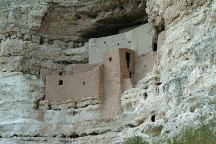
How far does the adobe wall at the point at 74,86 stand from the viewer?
19734 millimetres

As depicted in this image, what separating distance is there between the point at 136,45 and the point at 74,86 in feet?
8.13

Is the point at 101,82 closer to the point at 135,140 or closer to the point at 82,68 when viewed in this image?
the point at 82,68

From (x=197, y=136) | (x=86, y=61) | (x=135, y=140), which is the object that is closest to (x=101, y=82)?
(x=86, y=61)

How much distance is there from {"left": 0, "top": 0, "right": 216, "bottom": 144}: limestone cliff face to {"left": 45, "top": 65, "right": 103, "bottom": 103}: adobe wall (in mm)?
290

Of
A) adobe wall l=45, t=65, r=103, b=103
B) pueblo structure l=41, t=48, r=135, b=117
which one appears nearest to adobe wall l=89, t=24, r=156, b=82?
pueblo structure l=41, t=48, r=135, b=117

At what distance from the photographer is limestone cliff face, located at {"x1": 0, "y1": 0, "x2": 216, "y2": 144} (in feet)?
47.1

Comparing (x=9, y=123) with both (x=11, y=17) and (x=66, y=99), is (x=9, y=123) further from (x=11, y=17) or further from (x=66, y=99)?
(x=11, y=17)

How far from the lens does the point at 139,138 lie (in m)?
14.9

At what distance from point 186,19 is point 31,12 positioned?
7.18 meters

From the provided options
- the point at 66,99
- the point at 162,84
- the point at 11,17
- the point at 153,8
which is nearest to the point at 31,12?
the point at 11,17

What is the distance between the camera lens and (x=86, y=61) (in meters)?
21.6

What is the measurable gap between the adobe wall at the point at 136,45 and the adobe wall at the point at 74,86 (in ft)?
3.84

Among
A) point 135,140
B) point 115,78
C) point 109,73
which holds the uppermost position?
point 109,73

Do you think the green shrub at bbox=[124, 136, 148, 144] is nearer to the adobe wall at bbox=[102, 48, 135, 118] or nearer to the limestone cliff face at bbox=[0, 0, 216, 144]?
the limestone cliff face at bbox=[0, 0, 216, 144]
